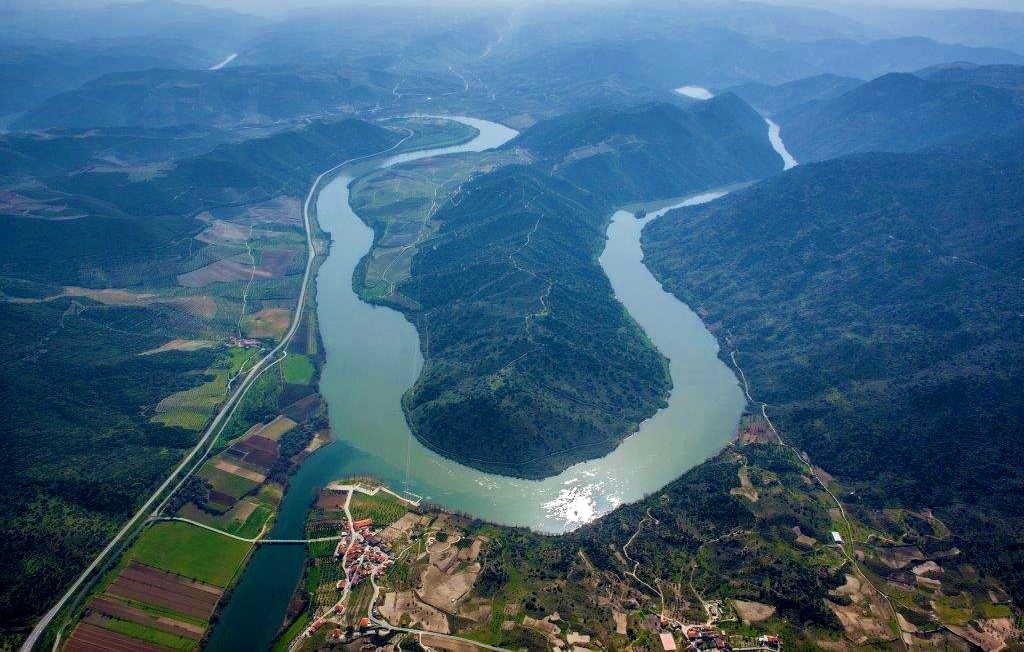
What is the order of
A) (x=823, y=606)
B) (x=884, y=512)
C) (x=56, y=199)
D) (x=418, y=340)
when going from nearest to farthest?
(x=823, y=606) < (x=884, y=512) < (x=418, y=340) < (x=56, y=199)

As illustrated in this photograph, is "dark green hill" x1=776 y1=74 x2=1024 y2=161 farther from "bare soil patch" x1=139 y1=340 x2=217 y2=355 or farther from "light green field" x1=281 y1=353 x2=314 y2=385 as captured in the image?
"bare soil patch" x1=139 y1=340 x2=217 y2=355

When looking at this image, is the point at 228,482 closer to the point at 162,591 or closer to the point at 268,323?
the point at 162,591

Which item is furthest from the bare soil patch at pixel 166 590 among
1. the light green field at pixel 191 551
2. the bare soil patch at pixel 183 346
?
the bare soil patch at pixel 183 346

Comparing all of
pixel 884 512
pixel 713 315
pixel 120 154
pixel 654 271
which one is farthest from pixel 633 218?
pixel 120 154

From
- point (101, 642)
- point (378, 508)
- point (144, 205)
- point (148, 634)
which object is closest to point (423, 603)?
point (378, 508)

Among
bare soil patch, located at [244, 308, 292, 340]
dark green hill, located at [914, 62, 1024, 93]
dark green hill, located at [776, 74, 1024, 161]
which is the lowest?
bare soil patch, located at [244, 308, 292, 340]

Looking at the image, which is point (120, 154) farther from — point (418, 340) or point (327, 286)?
point (418, 340)

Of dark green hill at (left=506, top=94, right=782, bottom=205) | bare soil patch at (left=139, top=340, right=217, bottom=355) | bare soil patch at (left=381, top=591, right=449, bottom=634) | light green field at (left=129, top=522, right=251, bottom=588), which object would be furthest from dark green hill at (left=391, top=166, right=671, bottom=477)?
bare soil patch at (left=139, top=340, right=217, bottom=355)
